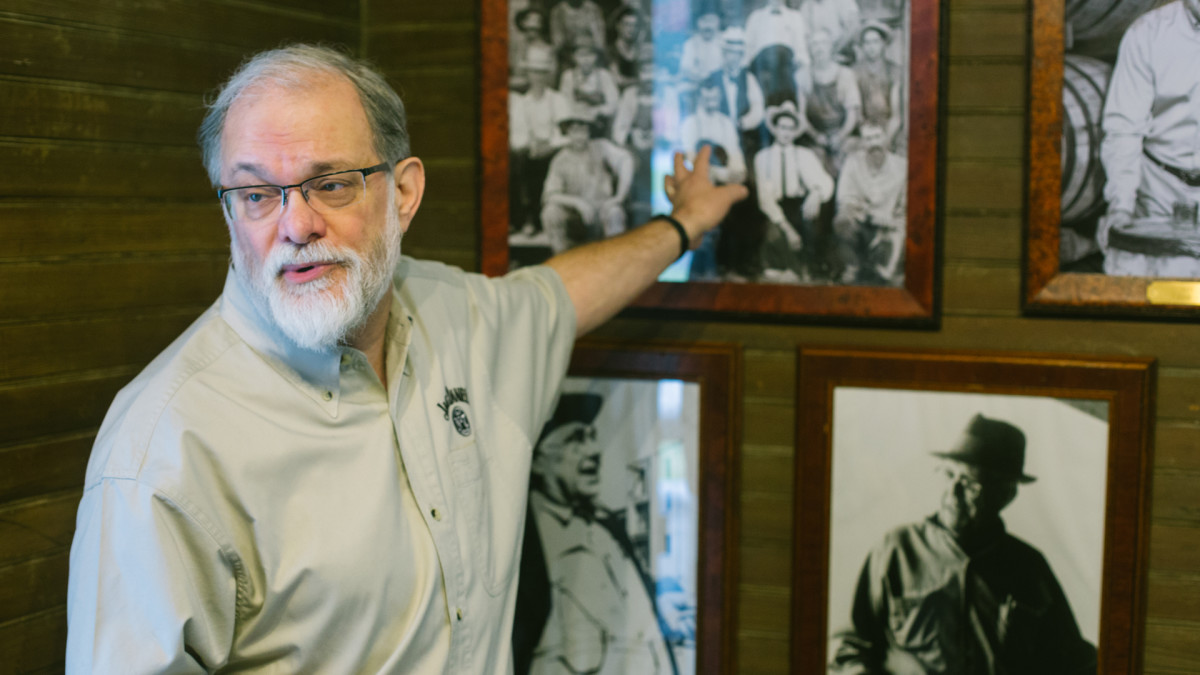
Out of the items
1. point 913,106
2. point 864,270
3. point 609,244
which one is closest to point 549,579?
point 609,244

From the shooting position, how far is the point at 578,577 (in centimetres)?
208

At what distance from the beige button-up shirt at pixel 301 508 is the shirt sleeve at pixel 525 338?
0.6 inches

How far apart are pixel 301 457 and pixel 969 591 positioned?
1.30 metres

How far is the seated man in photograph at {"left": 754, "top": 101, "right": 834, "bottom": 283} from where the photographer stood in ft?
6.07

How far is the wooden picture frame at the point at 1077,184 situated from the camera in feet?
5.54

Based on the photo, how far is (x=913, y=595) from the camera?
1895mm

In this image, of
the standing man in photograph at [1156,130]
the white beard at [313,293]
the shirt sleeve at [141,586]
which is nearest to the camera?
the shirt sleeve at [141,586]

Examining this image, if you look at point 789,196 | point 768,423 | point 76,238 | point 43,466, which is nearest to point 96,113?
point 76,238

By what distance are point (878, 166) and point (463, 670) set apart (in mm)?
1178

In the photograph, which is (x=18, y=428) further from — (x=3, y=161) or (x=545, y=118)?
(x=545, y=118)

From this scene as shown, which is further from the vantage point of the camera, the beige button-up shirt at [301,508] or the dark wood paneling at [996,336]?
the dark wood paneling at [996,336]

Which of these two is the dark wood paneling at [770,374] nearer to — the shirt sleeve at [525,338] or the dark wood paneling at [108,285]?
the shirt sleeve at [525,338]

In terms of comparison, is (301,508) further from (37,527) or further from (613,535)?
(613,535)

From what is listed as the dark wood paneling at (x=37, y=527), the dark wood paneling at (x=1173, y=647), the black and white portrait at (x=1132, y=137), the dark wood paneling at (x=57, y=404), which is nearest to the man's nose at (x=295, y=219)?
the dark wood paneling at (x=57, y=404)
